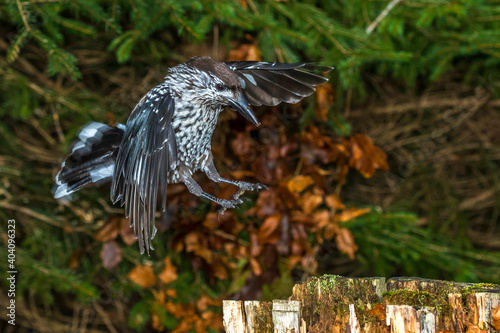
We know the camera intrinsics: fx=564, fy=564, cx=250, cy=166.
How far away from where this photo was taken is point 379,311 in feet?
5.40

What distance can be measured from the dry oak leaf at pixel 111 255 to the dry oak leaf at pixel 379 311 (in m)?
1.64

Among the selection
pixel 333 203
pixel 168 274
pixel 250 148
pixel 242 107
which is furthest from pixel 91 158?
pixel 333 203

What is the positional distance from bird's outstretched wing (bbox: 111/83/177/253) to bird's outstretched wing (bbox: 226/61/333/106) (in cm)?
26

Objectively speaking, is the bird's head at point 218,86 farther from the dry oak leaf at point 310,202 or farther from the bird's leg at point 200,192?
the dry oak leaf at point 310,202

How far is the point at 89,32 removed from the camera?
2385 mm

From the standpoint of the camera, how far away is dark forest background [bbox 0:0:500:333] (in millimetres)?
2576

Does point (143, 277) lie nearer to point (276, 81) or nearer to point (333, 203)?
point (333, 203)

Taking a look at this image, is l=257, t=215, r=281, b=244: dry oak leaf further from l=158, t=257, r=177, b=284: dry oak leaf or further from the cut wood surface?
the cut wood surface

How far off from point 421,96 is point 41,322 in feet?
10.1

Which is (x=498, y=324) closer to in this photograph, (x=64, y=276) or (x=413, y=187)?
(x=64, y=276)

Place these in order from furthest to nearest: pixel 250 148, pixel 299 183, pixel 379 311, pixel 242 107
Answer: pixel 250 148, pixel 299 183, pixel 379 311, pixel 242 107

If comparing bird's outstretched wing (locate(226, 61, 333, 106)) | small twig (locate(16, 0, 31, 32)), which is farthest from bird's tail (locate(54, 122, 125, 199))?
small twig (locate(16, 0, 31, 32))

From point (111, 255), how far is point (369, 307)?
1613 mm

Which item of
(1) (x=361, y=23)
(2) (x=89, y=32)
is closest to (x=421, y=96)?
(1) (x=361, y=23)
